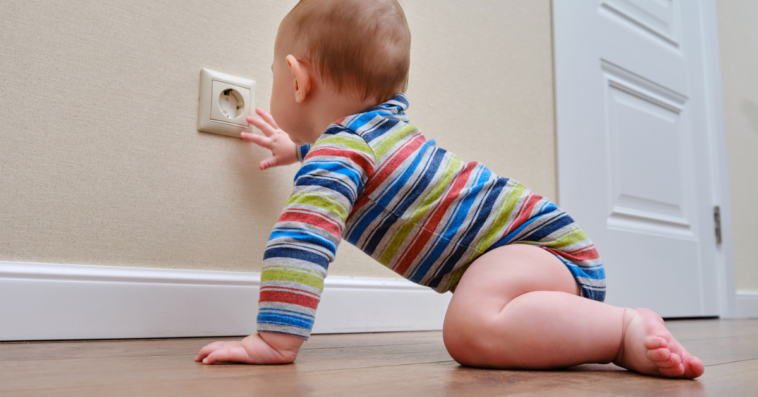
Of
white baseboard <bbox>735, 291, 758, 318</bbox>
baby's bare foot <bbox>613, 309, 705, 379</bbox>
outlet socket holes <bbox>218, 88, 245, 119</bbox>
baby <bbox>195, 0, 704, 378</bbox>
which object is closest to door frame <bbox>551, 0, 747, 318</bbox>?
white baseboard <bbox>735, 291, 758, 318</bbox>

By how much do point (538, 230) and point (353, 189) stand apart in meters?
0.27

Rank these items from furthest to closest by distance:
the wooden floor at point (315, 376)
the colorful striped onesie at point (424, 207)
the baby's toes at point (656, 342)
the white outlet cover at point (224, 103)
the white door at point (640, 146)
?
the white door at point (640, 146) → the white outlet cover at point (224, 103) → the colorful striped onesie at point (424, 207) → the baby's toes at point (656, 342) → the wooden floor at point (315, 376)

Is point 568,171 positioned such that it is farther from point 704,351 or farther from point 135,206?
point 135,206

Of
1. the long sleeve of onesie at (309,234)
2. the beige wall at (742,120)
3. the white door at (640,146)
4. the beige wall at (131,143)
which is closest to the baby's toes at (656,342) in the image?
the long sleeve of onesie at (309,234)

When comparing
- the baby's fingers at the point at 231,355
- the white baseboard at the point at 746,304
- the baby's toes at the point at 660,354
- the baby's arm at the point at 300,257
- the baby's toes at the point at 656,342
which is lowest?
the white baseboard at the point at 746,304

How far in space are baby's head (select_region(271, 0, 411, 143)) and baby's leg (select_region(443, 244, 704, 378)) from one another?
0.33 meters

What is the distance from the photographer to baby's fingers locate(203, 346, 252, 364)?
596 millimetres

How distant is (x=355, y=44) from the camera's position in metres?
0.77

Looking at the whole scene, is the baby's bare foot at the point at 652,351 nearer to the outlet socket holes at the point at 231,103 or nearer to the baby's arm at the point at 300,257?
the baby's arm at the point at 300,257

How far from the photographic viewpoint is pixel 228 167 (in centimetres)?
94

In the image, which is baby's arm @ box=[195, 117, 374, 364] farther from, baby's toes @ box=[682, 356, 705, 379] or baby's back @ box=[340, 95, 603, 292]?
baby's toes @ box=[682, 356, 705, 379]

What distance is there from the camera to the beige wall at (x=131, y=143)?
0.78 meters

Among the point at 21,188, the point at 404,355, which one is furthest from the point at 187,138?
the point at 404,355

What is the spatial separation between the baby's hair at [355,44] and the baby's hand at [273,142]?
7.4 inches
